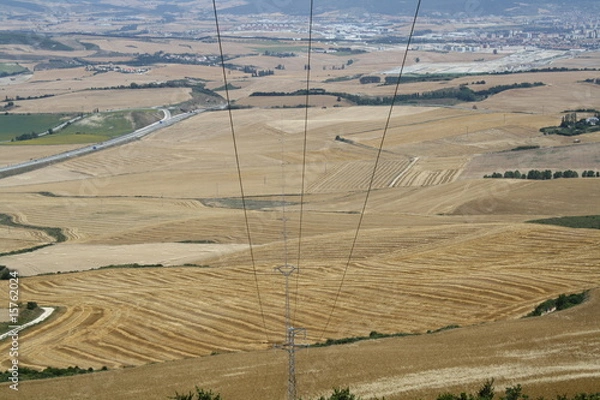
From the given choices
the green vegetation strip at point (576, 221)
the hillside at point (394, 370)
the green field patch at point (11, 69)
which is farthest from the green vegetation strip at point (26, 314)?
the green field patch at point (11, 69)

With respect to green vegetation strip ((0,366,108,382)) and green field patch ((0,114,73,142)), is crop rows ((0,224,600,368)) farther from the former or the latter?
green field patch ((0,114,73,142))

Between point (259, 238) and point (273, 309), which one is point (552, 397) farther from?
point (259, 238)

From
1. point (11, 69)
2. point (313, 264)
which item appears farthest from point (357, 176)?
point (11, 69)

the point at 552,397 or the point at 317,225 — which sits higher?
the point at 552,397

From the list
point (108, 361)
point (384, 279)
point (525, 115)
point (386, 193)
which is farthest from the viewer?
point (525, 115)

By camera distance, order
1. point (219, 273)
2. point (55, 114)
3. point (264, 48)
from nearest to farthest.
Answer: point (219, 273), point (55, 114), point (264, 48)

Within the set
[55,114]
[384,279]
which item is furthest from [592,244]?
[55,114]

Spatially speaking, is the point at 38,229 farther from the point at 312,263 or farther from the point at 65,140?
the point at 65,140
